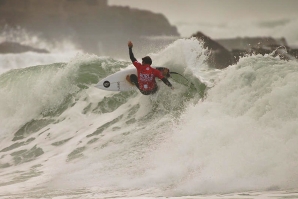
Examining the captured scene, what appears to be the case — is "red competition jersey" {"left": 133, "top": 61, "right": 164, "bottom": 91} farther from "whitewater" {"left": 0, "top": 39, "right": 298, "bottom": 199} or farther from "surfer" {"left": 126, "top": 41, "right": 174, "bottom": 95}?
"whitewater" {"left": 0, "top": 39, "right": 298, "bottom": 199}

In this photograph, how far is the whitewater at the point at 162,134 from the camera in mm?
5547

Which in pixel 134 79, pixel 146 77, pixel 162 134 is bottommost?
pixel 162 134

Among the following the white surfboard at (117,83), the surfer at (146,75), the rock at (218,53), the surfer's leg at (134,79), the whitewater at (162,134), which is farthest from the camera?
the rock at (218,53)

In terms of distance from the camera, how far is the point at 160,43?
1100cm

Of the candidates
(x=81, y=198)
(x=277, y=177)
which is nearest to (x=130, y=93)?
(x=81, y=198)

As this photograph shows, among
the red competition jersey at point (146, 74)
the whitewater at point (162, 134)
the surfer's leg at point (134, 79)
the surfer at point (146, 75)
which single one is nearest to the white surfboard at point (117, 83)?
the surfer's leg at point (134, 79)

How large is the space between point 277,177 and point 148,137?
326 centimetres

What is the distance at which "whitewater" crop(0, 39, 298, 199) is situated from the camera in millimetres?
5547

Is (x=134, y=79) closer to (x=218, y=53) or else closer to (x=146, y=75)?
(x=146, y=75)

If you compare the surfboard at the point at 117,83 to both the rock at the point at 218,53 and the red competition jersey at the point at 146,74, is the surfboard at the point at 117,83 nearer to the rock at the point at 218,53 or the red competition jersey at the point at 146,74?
the red competition jersey at the point at 146,74

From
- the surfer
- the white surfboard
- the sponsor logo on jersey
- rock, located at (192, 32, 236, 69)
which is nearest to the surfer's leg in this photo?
the surfer

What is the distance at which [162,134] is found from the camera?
7.98 m

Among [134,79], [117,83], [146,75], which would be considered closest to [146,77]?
[146,75]

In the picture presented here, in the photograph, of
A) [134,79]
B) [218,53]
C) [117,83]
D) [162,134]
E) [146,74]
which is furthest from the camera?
[218,53]
